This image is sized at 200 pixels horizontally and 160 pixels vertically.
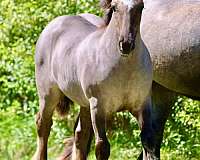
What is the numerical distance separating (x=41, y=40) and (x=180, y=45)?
1266 millimetres

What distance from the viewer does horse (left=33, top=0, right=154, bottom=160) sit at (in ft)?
18.9

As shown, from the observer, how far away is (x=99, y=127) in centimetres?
614

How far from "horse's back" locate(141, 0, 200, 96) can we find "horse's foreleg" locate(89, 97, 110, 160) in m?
1.20

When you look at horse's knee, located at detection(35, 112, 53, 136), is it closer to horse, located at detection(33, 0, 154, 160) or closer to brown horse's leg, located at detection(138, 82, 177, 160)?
horse, located at detection(33, 0, 154, 160)

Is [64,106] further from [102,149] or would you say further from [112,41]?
[112,41]

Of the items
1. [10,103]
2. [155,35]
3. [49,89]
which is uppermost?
[155,35]

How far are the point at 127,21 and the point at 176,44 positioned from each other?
150 centimetres

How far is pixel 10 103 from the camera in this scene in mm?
10859

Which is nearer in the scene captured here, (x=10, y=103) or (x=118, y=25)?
(x=118, y=25)

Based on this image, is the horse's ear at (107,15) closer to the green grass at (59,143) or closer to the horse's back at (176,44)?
the horse's back at (176,44)

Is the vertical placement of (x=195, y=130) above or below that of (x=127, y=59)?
below

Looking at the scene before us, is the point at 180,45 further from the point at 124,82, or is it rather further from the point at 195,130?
the point at 195,130

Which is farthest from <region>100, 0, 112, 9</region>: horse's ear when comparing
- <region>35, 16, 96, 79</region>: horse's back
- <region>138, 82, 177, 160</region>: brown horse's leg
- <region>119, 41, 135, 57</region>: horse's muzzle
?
<region>138, 82, 177, 160</region>: brown horse's leg

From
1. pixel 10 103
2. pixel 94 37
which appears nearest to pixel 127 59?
pixel 94 37
